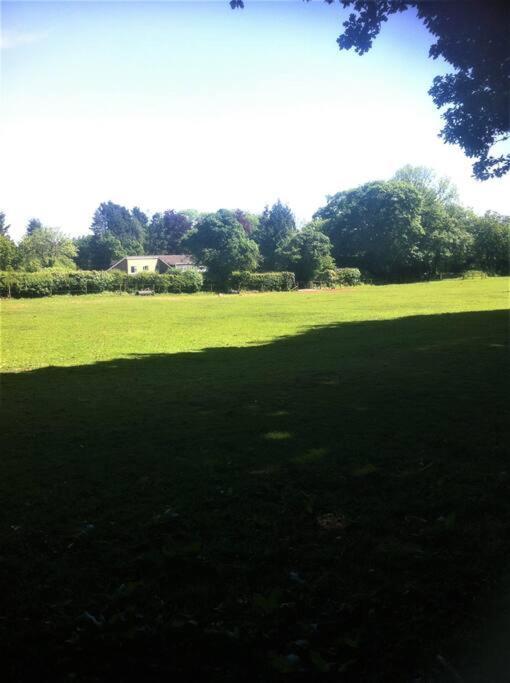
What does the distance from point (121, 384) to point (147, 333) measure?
8474 millimetres

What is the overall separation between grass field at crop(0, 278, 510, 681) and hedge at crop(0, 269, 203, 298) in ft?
129

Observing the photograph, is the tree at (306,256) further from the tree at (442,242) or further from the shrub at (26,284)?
the shrub at (26,284)

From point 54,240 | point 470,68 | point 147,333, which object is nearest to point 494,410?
point 470,68

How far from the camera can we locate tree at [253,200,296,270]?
71312mm

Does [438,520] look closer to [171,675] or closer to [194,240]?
[171,675]

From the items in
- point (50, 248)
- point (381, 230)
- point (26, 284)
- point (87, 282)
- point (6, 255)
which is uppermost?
point (381, 230)

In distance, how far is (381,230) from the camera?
68062 millimetres

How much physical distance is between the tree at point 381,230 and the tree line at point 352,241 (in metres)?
0.13

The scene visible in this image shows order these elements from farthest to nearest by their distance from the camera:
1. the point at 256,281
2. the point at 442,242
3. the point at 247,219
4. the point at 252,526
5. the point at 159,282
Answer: the point at 247,219, the point at 442,242, the point at 256,281, the point at 159,282, the point at 252,526

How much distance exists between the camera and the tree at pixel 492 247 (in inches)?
2788

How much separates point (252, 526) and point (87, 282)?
48.4 m

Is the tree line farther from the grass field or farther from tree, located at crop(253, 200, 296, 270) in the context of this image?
the grass field

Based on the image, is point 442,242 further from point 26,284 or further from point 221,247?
point 26,284

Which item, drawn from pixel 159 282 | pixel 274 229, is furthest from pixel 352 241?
pixel 159 282
